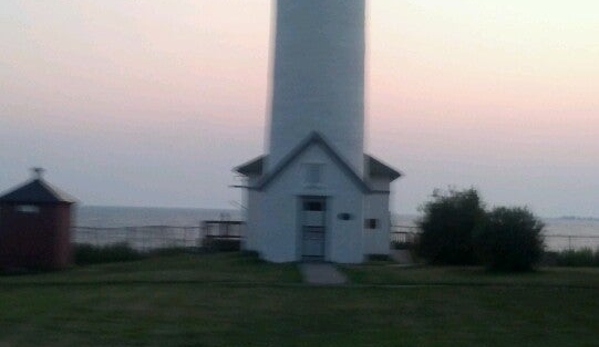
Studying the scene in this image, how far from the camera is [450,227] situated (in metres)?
44.8

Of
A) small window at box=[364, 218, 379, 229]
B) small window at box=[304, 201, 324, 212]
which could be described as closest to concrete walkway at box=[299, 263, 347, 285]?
small window at box=[304, 201, 324, 212]

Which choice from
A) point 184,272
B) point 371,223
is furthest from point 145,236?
point 184,272

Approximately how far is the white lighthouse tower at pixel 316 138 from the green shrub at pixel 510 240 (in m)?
4.81

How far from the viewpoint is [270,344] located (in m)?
17.9

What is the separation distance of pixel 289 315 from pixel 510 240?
63.6 feet

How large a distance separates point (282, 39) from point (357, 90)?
319cm

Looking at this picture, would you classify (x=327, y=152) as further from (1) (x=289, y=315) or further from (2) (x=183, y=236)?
(2) (x=183, y=236)

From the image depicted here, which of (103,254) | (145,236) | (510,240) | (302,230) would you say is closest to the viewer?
(510,240)

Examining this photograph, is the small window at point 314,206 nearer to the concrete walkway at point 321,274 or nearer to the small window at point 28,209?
the concrete walkway at point 321,274

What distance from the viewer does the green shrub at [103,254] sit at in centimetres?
4719

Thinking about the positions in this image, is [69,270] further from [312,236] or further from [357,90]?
[357,90]

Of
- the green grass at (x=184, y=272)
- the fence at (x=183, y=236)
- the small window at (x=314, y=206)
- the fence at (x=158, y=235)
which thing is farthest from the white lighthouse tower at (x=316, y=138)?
the fence at (x=158, y=235)

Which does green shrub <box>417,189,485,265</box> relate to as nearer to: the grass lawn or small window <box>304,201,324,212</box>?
small window <box>304,201,324,212</box>

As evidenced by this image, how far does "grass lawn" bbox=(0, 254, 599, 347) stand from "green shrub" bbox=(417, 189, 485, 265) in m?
17.1
